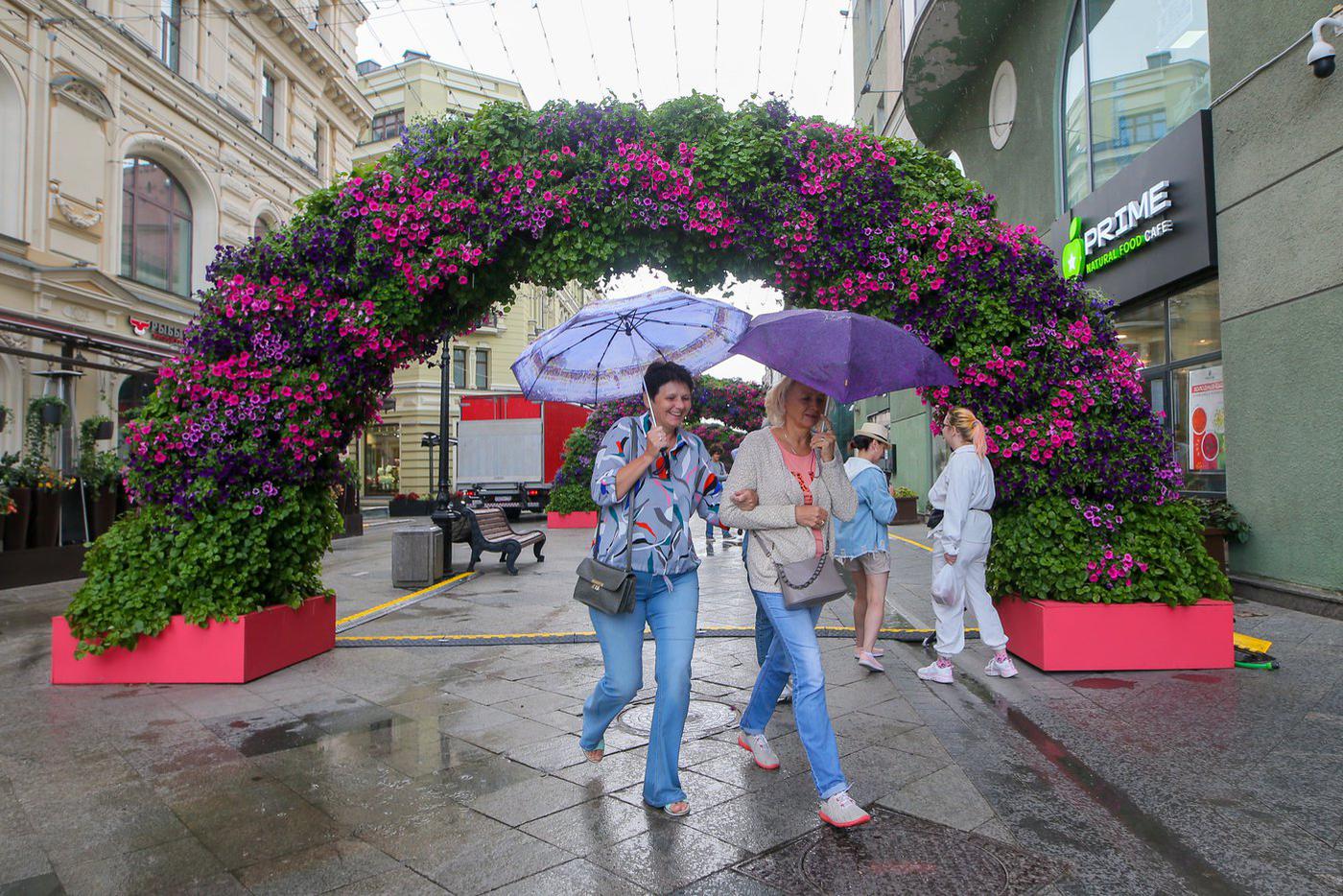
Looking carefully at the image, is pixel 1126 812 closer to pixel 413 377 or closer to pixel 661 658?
pixel 661 658

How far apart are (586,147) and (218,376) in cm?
298

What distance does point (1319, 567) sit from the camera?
7.31 m

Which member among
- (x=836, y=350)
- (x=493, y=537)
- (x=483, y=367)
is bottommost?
(x=493, y=537)

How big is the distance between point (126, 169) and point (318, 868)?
2005 centimetres

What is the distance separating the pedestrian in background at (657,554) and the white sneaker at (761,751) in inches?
21.1

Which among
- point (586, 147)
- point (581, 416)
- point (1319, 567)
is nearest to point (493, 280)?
point (586, 147)

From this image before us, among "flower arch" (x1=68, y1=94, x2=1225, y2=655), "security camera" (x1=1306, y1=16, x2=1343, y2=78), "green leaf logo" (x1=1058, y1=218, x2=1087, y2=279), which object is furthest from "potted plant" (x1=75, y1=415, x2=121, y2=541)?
"security camera" (x1=1306, y1=16, x2=1343, y2=78)

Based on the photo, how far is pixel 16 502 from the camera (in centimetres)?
1030

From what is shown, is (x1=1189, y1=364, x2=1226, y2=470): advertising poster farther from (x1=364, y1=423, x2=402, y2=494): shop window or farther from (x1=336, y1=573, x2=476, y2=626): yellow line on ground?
(x1=364, y1=423, x2=402, y2=494): shop window

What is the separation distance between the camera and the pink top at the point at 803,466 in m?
3.52

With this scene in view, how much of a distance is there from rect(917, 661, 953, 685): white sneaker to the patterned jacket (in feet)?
8.64

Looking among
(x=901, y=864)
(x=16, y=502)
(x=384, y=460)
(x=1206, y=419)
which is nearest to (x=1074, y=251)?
(x=1206, y=419)

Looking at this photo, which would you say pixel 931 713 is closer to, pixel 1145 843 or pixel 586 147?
pixel 1145 843

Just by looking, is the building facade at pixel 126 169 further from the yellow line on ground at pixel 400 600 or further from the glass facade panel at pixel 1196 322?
the glass facade panel at pixel 1196 322
